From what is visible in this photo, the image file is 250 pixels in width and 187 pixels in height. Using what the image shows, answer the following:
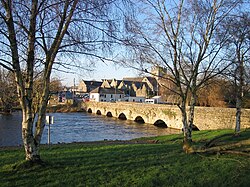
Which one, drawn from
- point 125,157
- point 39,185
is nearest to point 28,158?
point 39,185

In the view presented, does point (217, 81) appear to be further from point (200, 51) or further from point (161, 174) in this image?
point (161, 174)

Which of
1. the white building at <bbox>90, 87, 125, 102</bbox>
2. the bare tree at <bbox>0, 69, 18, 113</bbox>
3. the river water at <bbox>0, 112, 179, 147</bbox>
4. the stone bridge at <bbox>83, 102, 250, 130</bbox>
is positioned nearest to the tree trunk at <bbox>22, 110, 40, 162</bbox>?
the bare tree at <bbox>0, 69, 18, 113</bbox>

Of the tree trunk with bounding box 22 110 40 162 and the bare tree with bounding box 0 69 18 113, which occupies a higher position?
the bare tree with bounding box 0 69 18 113

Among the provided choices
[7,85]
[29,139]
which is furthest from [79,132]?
[29,139]

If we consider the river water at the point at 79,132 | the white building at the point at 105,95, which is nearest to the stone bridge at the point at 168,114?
the river water at the point at 79,132

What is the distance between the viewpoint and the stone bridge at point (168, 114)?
2508cm

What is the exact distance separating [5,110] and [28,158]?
43926 millimetres

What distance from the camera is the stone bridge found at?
82.3ft

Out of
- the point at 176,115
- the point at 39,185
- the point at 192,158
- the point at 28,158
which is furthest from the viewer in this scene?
the point at 176,115

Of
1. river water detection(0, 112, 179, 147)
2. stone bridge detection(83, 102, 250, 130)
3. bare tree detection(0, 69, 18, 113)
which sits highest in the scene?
bare tree detection(0, 69, 18, 113)

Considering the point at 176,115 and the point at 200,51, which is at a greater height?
the point at 200,51

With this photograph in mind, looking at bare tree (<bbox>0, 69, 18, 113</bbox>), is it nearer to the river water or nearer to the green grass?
the river water

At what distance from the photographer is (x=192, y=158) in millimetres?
7078

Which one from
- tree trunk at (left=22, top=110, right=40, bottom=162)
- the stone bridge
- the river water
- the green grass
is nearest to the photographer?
the green grass
